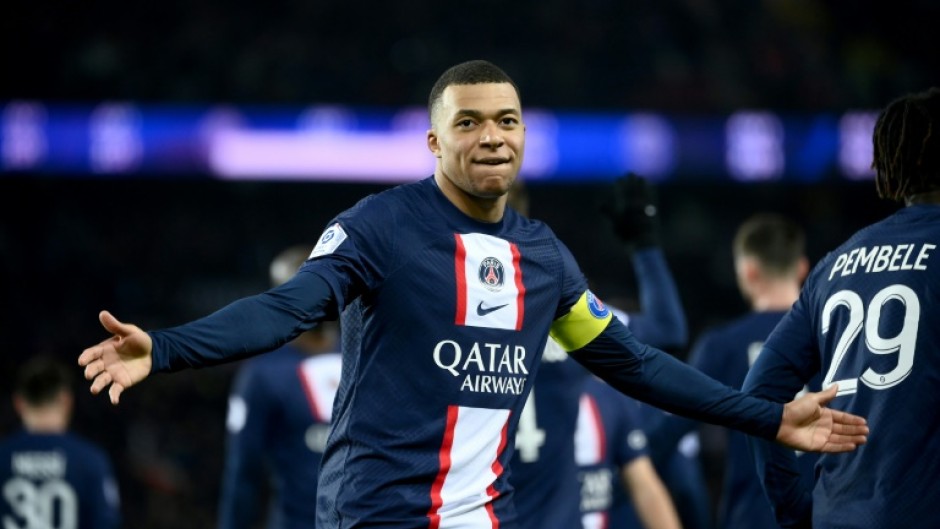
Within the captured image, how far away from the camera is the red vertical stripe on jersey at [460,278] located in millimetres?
3699

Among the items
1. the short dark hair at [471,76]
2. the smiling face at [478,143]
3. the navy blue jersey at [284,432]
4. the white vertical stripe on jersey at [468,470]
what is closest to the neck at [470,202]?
the smiling face at [478,143]

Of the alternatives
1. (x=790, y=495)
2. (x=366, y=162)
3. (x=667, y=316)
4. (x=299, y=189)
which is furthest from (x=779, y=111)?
(x=790, y=495)

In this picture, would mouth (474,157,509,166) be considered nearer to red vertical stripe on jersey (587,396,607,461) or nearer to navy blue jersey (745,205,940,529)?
navy blue jersey (745,205,940,529)

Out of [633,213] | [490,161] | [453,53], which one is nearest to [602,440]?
[633,213]

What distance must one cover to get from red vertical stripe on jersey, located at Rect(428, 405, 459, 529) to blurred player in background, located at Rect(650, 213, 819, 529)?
225cm

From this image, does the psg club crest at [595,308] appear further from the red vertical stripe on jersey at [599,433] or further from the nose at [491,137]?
the red vertical stripe on jersey at [599,433]

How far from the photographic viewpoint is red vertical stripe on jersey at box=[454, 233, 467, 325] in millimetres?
3699

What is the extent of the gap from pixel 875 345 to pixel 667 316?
1.59m

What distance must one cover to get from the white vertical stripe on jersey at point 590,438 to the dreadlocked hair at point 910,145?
2389 mm

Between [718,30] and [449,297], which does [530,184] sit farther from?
[449,297]

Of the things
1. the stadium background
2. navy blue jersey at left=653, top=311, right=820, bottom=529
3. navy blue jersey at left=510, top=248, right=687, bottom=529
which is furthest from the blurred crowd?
navy blue jersey at left=510, top=248, right=687, bottom=529

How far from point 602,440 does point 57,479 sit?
10.7 ft

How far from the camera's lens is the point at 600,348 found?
4.04 meters

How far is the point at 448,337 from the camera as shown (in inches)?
145
